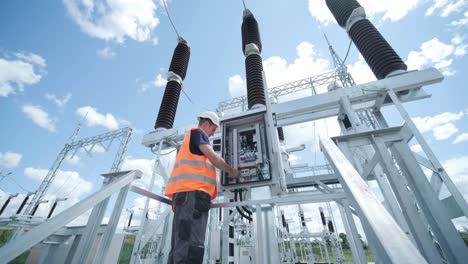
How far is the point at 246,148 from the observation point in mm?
3141

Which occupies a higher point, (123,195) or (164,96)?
(164,96)

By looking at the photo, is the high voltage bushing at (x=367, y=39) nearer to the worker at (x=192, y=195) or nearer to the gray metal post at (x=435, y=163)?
the gray metal post at (x=435, y=163)

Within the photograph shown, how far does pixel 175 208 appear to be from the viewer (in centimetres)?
205

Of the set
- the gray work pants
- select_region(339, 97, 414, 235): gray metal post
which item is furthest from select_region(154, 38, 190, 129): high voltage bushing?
select_region(339, 97, 414, 235): gray metal post

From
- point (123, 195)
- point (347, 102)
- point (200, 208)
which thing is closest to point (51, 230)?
point (123, 195)

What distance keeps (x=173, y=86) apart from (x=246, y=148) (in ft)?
12.4

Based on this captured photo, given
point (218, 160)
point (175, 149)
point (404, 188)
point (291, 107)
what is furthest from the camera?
point (175, 149)

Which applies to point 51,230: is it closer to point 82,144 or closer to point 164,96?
point 164,96

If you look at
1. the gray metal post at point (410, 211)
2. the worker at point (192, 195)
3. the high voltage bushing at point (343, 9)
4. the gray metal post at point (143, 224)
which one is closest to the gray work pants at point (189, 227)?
the worker at point (192, 195)

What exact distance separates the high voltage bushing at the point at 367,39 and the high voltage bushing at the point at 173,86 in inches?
182

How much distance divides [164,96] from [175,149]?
1558 millimetres

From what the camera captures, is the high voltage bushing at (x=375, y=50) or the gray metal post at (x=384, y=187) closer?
the gray metal post at (x=384, y=187)

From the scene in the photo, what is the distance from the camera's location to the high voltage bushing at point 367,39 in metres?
4.32

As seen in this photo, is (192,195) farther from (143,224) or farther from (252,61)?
(252,61)
